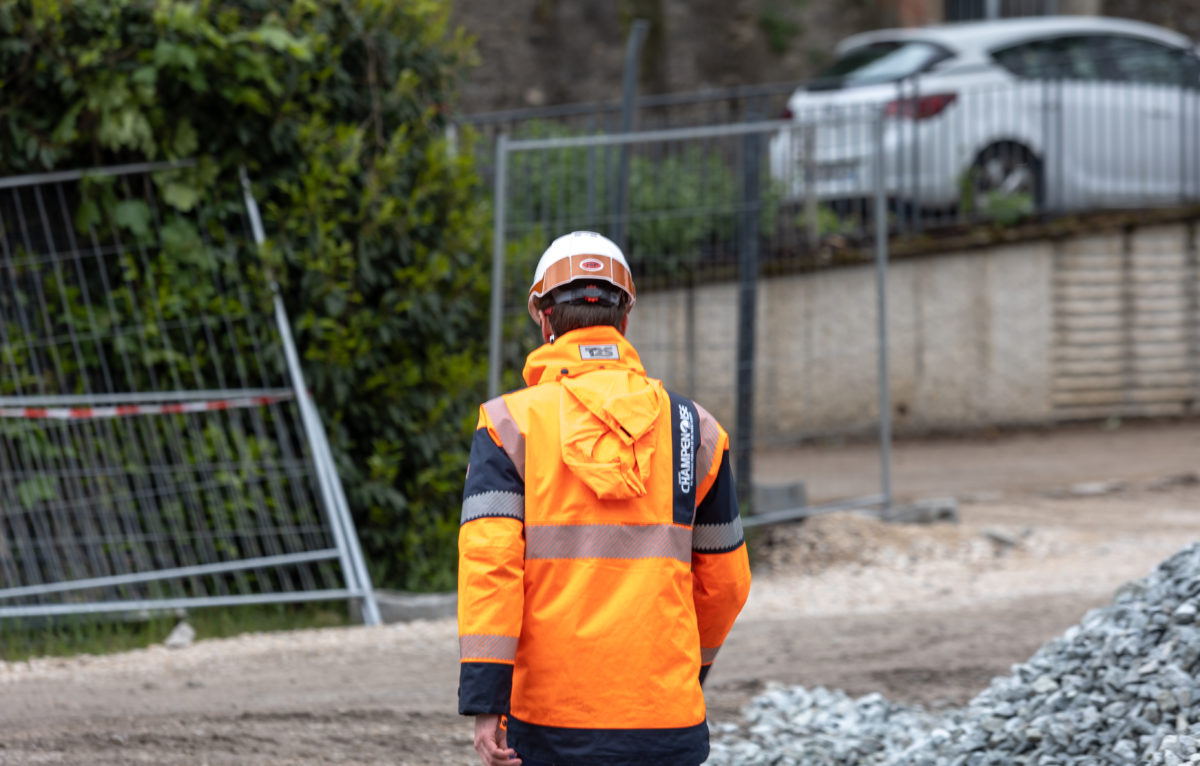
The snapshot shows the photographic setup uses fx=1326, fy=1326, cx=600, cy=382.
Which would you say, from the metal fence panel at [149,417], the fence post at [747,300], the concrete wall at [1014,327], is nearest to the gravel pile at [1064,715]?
the metal fence panel at [149,417]

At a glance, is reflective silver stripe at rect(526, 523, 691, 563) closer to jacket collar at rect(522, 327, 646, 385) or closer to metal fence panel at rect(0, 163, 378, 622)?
jacket collar at rect(522, 327, 646, 385)

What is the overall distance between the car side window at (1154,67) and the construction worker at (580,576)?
35.5 feet

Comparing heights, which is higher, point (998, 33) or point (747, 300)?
point (998, 33)

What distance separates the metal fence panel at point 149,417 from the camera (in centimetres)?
614

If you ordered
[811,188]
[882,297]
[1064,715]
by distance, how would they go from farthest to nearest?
1. [811,188]
2. [882,297]
3. [1064,715]

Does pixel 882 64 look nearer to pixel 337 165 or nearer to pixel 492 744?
pixel 337 165

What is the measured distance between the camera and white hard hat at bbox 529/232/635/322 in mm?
2859

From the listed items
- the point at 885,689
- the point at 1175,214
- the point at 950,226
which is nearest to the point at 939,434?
the point at 950,226

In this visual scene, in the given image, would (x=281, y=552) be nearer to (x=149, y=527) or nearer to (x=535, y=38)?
(x=149, y=527)

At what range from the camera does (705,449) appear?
2.93m

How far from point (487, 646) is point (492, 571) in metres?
0.15

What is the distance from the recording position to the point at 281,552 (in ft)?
21.5

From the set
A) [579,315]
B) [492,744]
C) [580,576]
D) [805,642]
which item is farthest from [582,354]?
[805,642]

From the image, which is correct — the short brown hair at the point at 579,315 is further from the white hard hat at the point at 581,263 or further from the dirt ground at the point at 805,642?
the dirt ground at the point at 805,642
